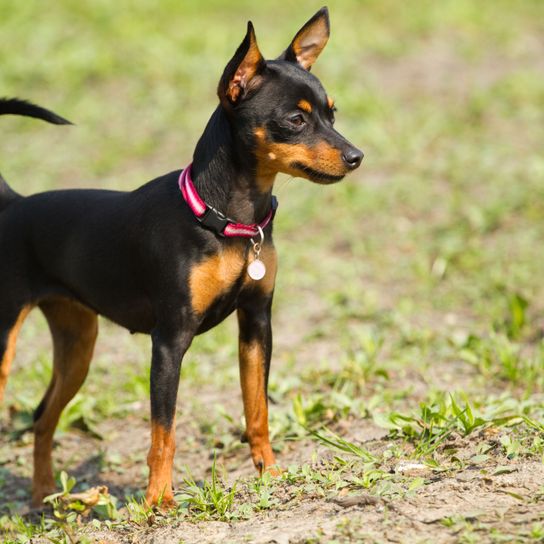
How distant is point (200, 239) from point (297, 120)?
69cm

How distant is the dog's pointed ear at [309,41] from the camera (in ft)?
15.4

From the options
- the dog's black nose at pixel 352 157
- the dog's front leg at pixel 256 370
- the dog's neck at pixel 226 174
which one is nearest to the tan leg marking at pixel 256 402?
the dog's front leg at pixel 256 370

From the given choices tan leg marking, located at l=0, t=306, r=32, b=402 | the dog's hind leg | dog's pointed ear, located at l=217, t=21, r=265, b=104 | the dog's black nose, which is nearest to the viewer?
dog's pointed ear, located at l=217, t=21, r=265, b=104

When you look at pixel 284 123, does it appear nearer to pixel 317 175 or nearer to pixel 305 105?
pixel 305 105

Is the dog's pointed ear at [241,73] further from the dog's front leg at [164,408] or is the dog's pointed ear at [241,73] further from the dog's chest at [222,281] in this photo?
the dog's front leg at [164,408]

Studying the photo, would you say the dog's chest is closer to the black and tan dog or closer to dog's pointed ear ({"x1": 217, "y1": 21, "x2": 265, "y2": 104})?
the black and tan dog

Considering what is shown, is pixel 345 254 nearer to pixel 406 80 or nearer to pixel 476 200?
pixel 476 200

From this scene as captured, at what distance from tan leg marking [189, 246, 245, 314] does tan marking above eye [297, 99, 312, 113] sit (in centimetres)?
71

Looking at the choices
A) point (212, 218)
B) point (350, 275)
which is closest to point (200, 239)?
point (212, 218)

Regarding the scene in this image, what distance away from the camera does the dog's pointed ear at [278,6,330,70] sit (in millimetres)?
4703

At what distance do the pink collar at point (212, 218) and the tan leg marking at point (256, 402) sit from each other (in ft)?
1.99

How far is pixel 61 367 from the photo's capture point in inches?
212

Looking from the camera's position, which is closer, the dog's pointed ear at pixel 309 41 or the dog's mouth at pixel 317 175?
the dog's mouth at pixel 317 175

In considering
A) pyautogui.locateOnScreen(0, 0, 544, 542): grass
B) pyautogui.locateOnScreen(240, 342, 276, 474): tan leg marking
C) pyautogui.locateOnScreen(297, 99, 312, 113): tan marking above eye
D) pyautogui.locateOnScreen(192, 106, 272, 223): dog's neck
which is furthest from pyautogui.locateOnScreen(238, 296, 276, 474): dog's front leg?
pyautogui.locateOnScreen(297, 99, 312, 113): tan marking above eye
